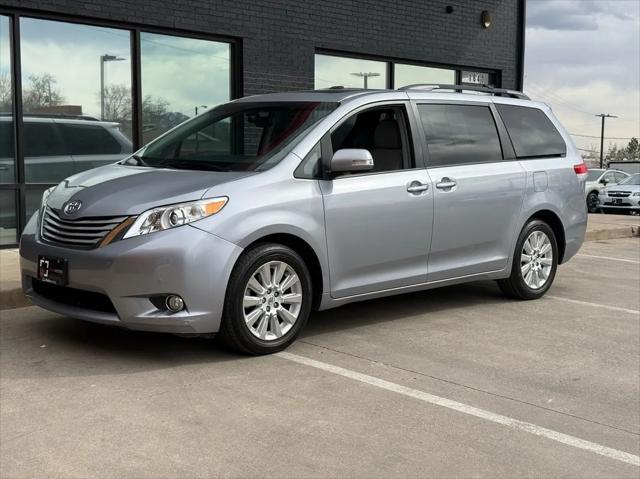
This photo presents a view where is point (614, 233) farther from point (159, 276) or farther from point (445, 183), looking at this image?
→ point (159, 276)

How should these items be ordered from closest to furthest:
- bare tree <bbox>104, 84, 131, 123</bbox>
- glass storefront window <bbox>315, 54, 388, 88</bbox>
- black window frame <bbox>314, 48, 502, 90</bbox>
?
bare tree <bbox>104, 84, 131, 123</bbox>, glass storefront window <bbox>315, 54, 388, 88</bbox>, black window frame <bbox>314, 48, 502, 90</bbox>

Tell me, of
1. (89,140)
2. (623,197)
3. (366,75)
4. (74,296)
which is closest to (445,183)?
(74,296)

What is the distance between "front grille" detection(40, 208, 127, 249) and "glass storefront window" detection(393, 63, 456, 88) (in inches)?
339

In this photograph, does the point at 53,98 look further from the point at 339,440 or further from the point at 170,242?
the point at 339,440

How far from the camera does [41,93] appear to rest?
911 cm

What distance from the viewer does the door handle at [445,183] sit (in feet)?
19.8

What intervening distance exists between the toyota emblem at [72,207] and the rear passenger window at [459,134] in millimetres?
2722

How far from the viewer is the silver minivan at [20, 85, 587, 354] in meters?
4.70

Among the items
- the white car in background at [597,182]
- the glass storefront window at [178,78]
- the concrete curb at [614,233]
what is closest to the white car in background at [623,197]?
the white car in background at [597,182]

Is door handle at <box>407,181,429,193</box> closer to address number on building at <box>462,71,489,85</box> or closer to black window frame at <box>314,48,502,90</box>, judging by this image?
black window frame at <box>314,48,502,90</box>

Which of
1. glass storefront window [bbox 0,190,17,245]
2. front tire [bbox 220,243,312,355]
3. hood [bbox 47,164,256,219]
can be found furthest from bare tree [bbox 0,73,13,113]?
front tire [bbox 220,243,312,355]

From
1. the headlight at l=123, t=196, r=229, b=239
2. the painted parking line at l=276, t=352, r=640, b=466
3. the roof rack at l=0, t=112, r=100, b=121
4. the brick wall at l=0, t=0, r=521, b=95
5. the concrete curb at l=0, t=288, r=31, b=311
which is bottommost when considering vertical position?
the painted parking line at l=276, t=352, r=640, b=466

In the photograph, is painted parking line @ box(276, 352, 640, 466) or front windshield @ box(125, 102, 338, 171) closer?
painted parking line @ box(276, 352, 640, 466)

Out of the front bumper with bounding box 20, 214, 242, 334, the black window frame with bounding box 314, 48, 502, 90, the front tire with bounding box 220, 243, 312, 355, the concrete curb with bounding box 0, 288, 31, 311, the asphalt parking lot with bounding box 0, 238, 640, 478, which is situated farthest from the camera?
the black window frame with bounding box 314, 48, 502, 90
